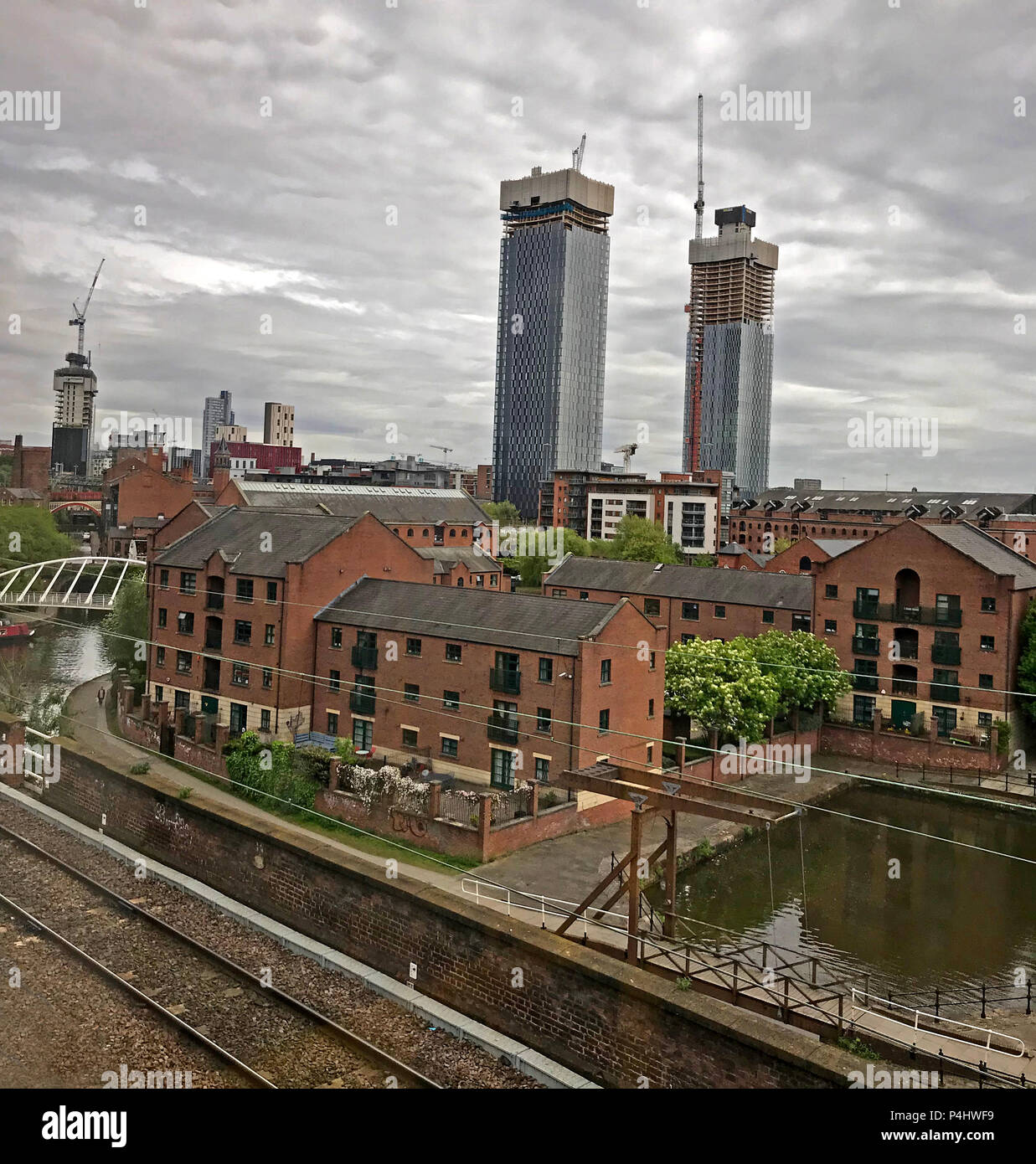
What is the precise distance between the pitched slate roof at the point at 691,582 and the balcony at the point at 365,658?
22826 mm

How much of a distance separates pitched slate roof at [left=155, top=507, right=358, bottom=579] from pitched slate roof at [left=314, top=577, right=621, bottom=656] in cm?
267

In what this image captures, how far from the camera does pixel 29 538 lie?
247ft

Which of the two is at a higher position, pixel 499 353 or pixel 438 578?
pixel 499 353

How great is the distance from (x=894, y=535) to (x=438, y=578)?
104 ft

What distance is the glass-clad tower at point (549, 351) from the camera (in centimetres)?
17788

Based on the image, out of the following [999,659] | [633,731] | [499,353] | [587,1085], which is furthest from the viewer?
[499,353]

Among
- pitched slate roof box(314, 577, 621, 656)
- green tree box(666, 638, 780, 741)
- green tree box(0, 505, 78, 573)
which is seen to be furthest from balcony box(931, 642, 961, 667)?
green tree box(0, 505, 78, 573)

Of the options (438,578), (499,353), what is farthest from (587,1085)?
(499,353)

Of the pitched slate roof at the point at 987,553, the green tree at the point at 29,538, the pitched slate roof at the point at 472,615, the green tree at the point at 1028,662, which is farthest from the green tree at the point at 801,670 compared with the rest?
the green tree at the point at 29,538

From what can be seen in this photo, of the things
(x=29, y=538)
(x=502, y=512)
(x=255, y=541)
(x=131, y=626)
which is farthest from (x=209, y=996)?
(x=502, y=512)

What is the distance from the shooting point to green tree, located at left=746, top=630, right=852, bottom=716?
41.7 meters

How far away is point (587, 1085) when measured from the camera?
Result: 15.3 m

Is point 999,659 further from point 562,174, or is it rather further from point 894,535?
point 562,174

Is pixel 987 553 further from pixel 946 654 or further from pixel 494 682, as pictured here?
pixel 494 682
